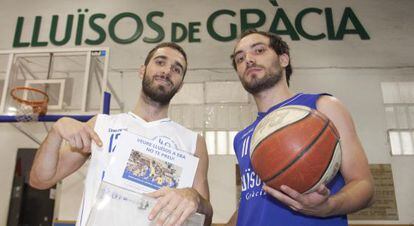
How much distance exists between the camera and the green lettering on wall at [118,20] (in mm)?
5504

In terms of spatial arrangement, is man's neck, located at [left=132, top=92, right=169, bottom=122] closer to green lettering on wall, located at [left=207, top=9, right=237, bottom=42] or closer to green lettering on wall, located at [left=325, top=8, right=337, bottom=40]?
green lettering on wall, located at [left=207, top=9, right=237, bottom=42]

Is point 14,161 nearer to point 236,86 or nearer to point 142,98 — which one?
point 236,86

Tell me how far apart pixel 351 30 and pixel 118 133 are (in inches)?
186

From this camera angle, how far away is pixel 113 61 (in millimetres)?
5375

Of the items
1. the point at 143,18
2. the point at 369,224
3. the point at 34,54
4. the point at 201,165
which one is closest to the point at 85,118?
the point at 34,54

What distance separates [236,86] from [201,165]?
331 cm

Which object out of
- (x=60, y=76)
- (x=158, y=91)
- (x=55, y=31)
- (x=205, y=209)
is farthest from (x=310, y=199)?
(x=55, y=31)

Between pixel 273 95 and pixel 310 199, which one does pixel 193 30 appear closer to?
pixel 273 95

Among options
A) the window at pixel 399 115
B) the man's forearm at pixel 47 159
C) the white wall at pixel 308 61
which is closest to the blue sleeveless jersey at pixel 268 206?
the man's forearm at pixel 47 159

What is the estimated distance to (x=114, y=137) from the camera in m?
1.78

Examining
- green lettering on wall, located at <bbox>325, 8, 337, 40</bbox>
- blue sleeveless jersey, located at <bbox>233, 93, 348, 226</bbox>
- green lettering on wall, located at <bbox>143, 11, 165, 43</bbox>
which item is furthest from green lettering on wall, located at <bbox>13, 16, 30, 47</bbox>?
blue sleeveless jersey, located at <bbox>233, 93, 348, 226</bbox>

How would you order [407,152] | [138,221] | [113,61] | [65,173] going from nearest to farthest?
[138,221] → [65,173] → [407,152] → [113,61]

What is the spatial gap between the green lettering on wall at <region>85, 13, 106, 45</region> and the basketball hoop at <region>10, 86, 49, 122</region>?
1.59 meters

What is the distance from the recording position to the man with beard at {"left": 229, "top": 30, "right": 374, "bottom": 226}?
3.64 feet
